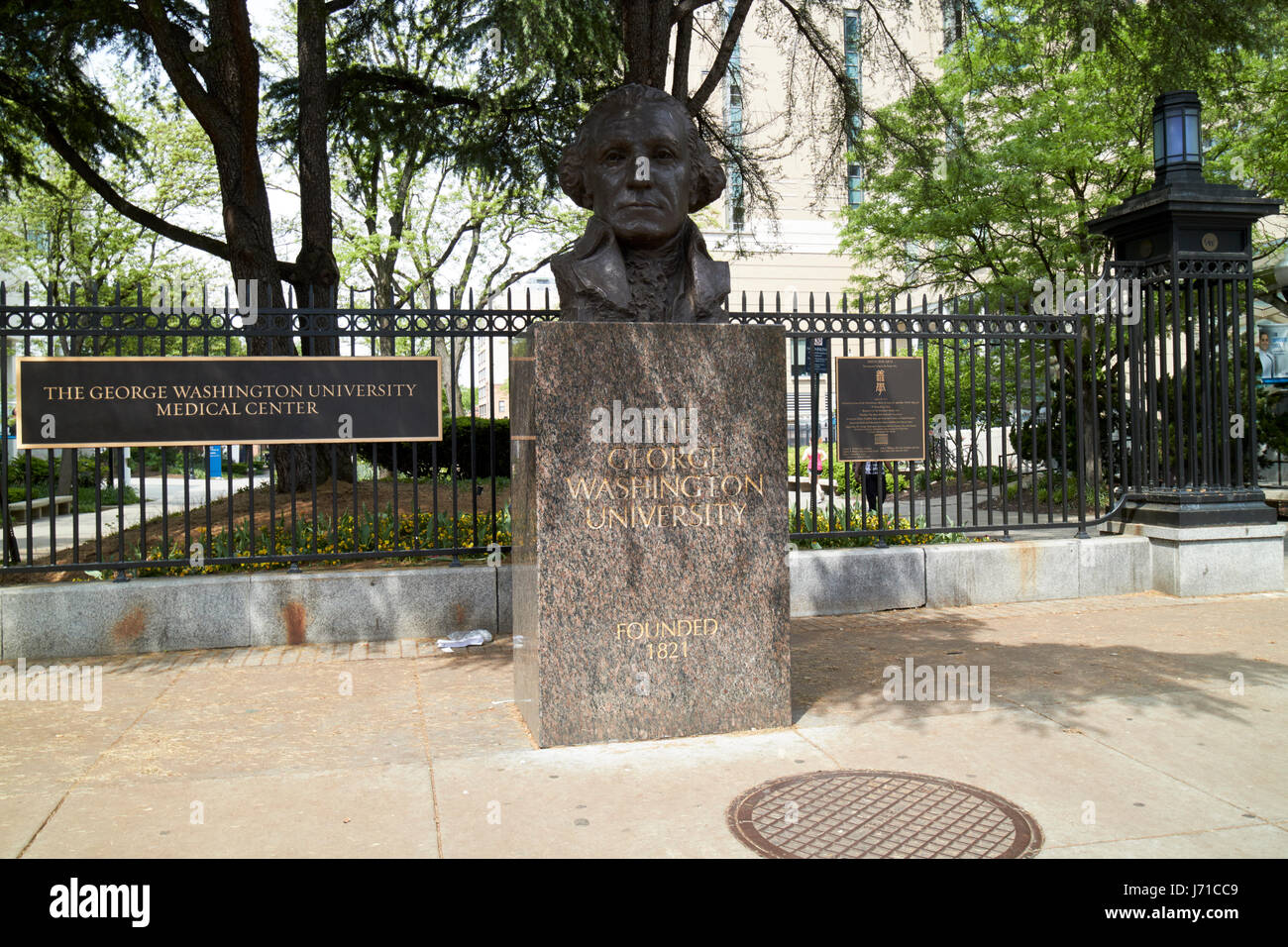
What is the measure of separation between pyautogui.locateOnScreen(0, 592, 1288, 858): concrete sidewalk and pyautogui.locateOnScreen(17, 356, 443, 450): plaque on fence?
1.72m

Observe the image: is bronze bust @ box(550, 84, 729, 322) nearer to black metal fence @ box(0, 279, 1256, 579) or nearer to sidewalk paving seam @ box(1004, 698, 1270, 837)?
black metal fence @ box(0, 279, 1256, 579)

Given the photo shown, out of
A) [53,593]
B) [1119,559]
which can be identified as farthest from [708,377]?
[1119,559]

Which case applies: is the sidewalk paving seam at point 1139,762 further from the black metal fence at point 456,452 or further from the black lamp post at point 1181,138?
the black lamp post at point 1181,138

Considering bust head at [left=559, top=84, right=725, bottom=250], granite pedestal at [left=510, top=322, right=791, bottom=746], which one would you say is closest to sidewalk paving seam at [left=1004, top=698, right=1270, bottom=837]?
granite pedestal at [left=510, top=322, right=791, bottom=746]

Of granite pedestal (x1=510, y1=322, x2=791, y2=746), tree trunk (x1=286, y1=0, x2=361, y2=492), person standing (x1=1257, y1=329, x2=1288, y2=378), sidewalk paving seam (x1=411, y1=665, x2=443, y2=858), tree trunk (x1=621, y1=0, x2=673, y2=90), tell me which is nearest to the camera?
sidewalk paving seam (x1=411, y1=665, x2=443, y2=858)

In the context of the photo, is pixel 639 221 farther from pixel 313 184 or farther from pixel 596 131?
pixel 313 184

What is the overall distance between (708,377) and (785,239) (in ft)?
95.3

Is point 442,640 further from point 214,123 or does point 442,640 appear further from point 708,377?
point 214,123

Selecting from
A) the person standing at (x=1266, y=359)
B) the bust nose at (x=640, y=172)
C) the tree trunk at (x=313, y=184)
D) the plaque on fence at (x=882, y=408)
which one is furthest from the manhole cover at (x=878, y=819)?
the person standing at (x=1266, y=359)

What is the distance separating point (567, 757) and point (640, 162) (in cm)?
319

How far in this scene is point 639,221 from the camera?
5.65 metres

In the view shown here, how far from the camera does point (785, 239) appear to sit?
109 ft

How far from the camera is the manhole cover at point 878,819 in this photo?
12.5 feet

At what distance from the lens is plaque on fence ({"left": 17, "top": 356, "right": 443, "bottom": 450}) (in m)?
7.55
